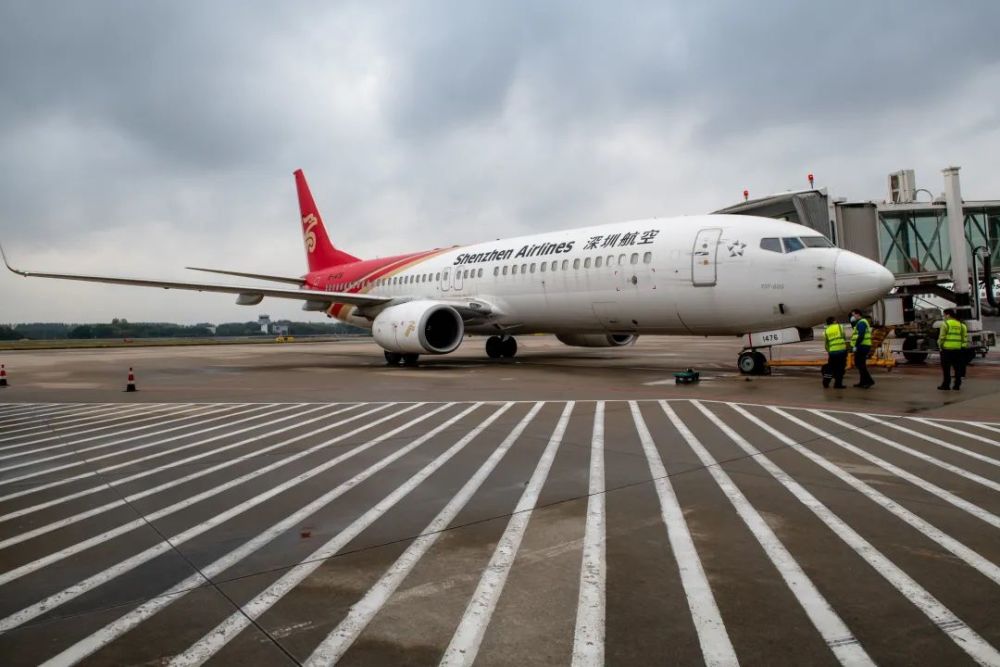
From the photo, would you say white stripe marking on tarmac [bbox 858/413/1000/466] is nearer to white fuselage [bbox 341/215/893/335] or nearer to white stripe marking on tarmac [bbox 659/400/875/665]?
white stripe marking on tarmac [bbox 659/400/875/665]

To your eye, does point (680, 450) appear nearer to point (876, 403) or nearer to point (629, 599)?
point (629, 599)

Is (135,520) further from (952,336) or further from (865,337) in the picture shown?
(952,336)

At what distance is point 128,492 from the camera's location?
191 inches

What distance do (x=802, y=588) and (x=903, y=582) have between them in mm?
480

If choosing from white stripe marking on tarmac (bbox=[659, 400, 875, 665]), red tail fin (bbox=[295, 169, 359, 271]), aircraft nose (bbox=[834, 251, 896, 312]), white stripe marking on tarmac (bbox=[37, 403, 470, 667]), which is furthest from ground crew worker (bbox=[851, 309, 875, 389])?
red tail fin (bbox=[295, 169, 359, 271])

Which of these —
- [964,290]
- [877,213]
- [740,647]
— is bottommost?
[740,647]

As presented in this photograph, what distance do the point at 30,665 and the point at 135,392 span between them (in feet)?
38.0

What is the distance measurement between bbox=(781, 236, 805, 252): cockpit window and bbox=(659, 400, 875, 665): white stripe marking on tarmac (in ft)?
29.4

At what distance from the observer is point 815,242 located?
40.7 feet

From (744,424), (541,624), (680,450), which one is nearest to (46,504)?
(541,624)

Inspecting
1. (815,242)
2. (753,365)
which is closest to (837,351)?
(753,365)

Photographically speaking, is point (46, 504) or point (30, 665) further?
point (46, 504)

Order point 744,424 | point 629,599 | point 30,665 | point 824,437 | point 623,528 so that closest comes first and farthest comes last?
point 30,665 < point 629,599 < point 623,528 < point 824,437 < point 744,424

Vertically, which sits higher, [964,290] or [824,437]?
[964,290]
